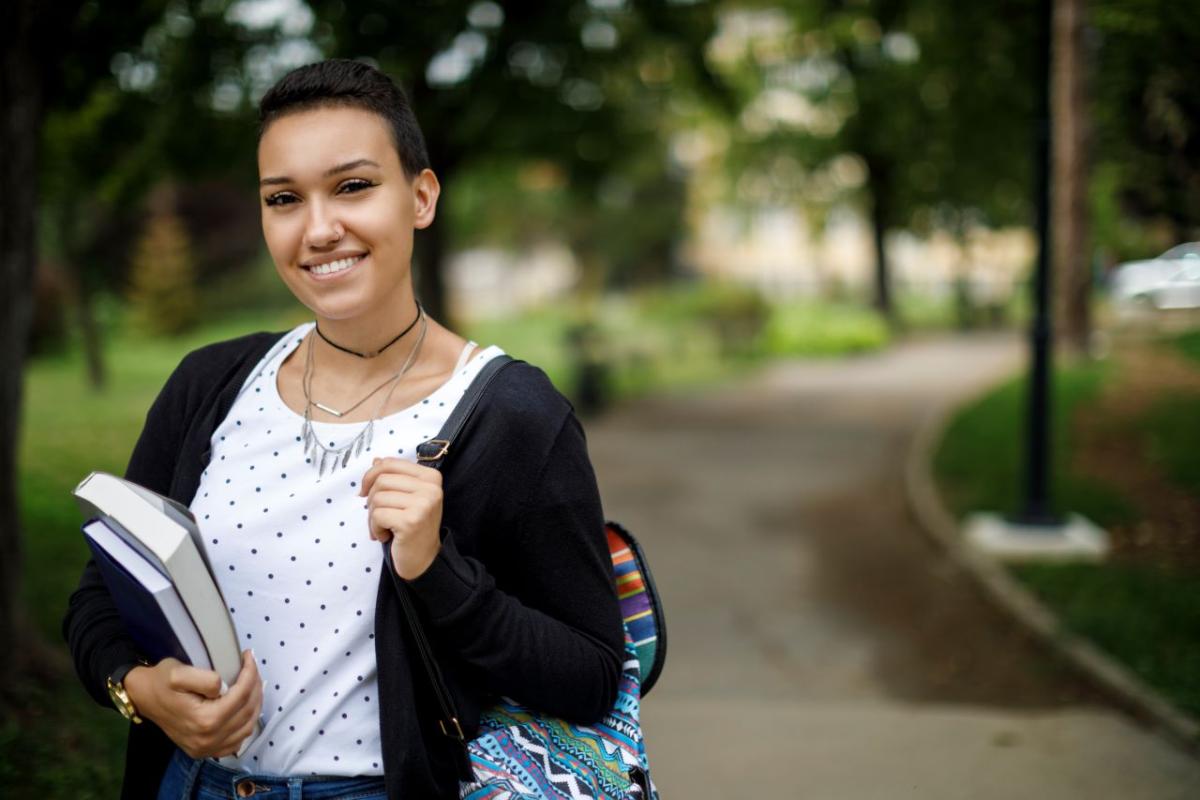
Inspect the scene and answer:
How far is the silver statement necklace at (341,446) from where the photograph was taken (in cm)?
172

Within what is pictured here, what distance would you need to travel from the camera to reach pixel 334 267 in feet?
5.67

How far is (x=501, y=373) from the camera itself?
5.65ft

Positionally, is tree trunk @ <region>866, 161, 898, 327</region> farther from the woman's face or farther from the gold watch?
the gold watch

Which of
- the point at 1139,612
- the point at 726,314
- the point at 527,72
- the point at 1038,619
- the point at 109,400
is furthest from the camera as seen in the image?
the point at 726,314

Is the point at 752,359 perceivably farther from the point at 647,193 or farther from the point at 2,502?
the point at 2,502

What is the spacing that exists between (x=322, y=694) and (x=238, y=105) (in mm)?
10410

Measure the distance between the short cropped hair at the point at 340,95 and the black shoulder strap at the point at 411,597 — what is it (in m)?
0.36

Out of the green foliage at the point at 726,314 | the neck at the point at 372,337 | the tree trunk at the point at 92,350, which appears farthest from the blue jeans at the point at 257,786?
the green foliage at the point at 726,314

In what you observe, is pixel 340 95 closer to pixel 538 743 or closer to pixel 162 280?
pixel 538 743

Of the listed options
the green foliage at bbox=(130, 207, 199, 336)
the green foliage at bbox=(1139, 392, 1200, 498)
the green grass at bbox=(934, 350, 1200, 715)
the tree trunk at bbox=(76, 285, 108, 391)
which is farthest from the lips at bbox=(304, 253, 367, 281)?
the green foliage at bbox=(130, 207, 199, 336)

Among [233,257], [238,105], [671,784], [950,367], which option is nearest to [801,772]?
[671,784]

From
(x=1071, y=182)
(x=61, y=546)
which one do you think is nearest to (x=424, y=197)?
(x=61, y=546)

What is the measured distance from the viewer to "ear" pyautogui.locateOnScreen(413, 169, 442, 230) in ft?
5.91

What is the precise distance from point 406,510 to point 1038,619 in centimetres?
600
